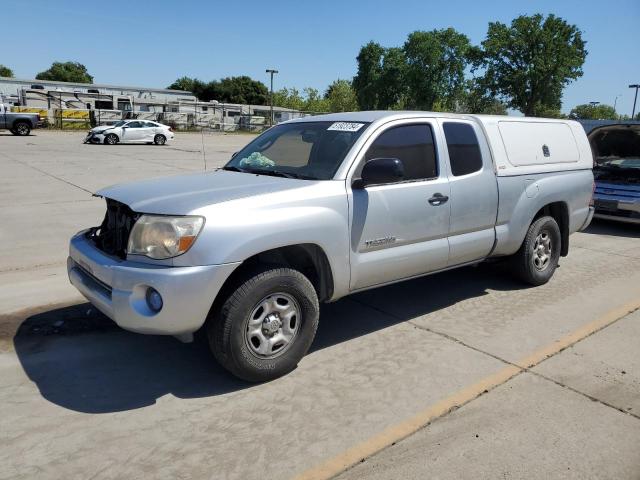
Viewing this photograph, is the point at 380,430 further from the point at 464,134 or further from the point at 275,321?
the point at 464,134

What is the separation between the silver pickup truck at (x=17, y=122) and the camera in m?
30.9

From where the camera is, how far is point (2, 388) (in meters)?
3.44

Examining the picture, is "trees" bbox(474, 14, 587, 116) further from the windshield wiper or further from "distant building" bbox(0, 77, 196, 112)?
the windshield wiper

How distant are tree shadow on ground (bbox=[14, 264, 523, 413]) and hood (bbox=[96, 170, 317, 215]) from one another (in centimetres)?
121

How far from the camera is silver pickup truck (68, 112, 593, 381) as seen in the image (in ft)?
10.5

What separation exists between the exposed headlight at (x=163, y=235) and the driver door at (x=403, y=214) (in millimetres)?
1257

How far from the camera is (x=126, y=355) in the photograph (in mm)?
3980

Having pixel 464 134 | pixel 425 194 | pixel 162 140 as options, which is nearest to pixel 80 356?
pixel 425 194

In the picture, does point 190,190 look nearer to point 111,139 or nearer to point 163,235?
point 163,235

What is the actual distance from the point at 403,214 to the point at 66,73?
367 feet

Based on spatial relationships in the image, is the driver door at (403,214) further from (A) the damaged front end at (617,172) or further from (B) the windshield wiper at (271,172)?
(A) the damaged front end at (617,172)

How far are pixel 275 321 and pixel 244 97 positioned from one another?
108m

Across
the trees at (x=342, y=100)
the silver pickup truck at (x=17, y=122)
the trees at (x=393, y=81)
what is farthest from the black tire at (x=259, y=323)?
the trees at (x=342, y=100)

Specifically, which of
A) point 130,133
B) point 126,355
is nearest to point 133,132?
point 130,133
